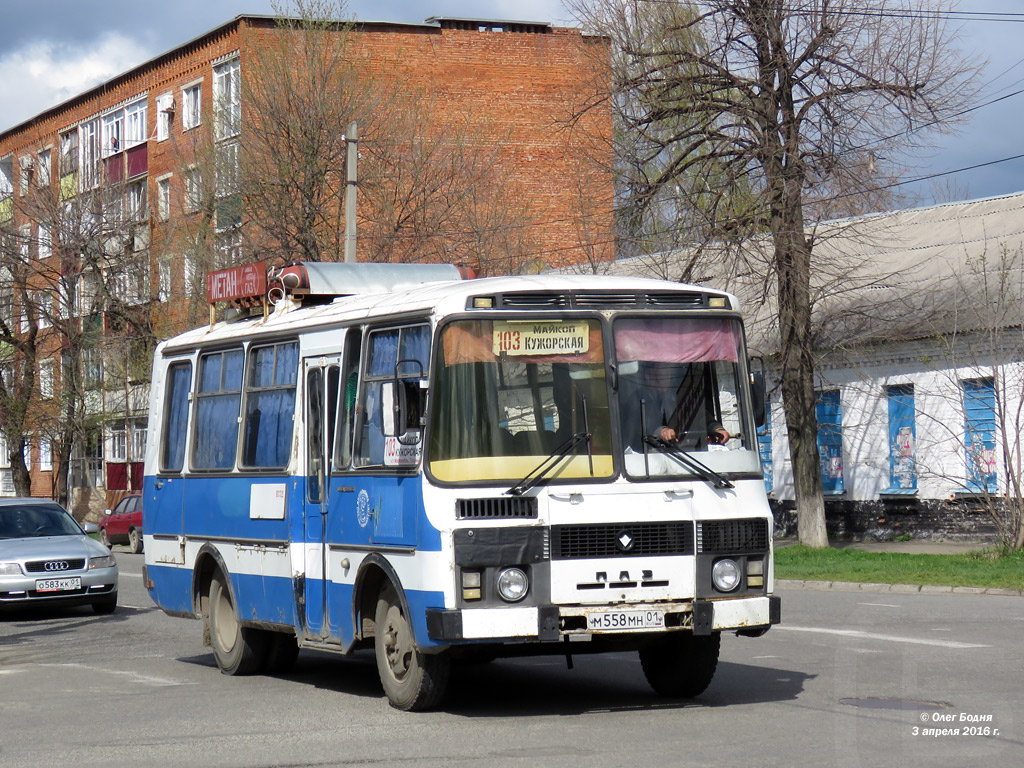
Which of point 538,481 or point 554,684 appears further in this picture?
point 554,684

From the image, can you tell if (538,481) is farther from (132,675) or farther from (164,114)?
(164,114)

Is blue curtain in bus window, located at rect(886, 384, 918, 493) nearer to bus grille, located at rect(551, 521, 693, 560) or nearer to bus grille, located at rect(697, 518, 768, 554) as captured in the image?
bus grille, located at rect(697, 518, 768, 554)

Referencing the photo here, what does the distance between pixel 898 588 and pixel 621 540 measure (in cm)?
1191

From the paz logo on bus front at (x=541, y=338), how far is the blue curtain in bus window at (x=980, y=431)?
720 inches

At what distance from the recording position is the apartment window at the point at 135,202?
4750cm

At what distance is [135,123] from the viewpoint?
57375mm

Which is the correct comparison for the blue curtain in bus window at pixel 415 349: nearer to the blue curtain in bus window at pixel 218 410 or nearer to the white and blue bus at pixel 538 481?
the white and blue bus at pixel 538 481

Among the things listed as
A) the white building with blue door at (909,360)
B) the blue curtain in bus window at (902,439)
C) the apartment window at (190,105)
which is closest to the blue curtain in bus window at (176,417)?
the white building with blue door at (909,360)

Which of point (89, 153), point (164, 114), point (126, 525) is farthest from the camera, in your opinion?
point (89, 153)

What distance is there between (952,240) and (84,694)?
24304 mm

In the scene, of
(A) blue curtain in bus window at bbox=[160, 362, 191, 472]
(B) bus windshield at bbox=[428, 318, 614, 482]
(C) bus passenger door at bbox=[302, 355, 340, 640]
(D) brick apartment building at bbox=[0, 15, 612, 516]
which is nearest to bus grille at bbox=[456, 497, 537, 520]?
(B) bus windshield at bbox=[428, 318, 614, 482]

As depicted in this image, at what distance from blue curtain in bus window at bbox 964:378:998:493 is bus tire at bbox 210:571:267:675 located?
16974 millimetres

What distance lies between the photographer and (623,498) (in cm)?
971

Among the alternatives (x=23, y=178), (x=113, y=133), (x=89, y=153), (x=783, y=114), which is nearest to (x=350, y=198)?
(x=783, y=114)
